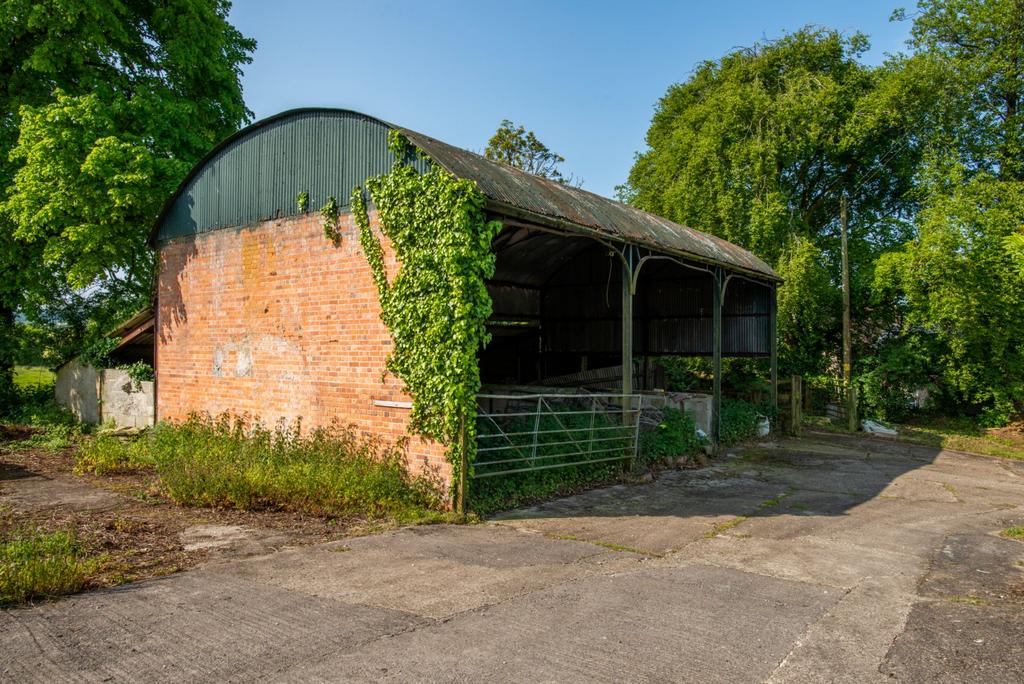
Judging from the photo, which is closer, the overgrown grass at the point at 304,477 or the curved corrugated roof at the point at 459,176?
the overgrown grass at the point at 304,477

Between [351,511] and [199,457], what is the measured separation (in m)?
3.22

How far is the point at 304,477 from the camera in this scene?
825 centimetres

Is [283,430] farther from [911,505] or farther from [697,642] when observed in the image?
[911,505]

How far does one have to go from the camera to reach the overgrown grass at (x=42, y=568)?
475 cm

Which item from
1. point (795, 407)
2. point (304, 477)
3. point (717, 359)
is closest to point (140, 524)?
point (304, 477)

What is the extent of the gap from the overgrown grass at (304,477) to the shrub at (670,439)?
4.50m

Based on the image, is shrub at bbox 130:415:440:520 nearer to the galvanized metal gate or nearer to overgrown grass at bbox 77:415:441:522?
overgrown grass at bbox 77:415:441:522

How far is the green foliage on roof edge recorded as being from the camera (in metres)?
7.70

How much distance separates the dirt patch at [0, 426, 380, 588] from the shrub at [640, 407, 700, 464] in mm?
5354

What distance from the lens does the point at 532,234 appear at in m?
14.6

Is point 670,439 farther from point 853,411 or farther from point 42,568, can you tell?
point 42,568

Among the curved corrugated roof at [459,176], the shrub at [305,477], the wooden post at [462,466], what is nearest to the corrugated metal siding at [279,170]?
the curved corrugated roof at [459,176]

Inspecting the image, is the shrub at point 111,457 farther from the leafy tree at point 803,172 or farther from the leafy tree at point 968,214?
the leafy tree at point 968,214

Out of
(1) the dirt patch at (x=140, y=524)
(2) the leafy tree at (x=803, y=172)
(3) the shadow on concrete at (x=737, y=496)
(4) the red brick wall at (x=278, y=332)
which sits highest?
(2) the leafy tree at (x=803, y=172)
